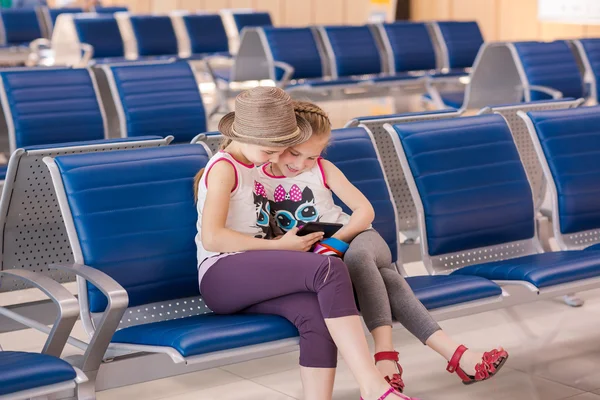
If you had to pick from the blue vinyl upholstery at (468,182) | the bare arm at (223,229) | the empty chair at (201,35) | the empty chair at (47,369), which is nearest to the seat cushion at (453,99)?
the empty chair at (201,35)

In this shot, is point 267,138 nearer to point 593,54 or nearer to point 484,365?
point 484,365

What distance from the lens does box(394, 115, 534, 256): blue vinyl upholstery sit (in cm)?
324

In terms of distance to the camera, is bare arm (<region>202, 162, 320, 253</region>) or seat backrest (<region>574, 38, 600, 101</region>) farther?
seat backrest (<region>574, 38, 600, 101</region>)

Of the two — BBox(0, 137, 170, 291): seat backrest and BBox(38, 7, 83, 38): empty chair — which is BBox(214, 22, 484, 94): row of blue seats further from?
BBox(0, 137, 170, 291): seat backrest

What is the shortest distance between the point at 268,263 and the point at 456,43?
6.38 meters

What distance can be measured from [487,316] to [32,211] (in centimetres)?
184

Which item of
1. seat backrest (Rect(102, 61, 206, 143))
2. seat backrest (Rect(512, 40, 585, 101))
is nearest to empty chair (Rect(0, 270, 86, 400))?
seat backrest (Rect(102, 61, 206, 143))

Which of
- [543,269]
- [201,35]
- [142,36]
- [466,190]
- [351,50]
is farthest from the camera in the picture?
[201,35]

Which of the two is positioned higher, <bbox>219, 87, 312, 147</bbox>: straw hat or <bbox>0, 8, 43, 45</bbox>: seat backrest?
<bbox>219, 87, 312, 147</bbox>: straw hat

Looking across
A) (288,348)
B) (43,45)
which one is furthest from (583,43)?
(43,45)

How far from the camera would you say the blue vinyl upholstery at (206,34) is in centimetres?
976

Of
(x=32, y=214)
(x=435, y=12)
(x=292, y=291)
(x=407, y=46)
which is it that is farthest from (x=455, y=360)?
(x=435, y=12)

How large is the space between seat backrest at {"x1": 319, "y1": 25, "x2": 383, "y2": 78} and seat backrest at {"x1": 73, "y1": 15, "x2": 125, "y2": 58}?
88.3 inches

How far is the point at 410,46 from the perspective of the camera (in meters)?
8.38
